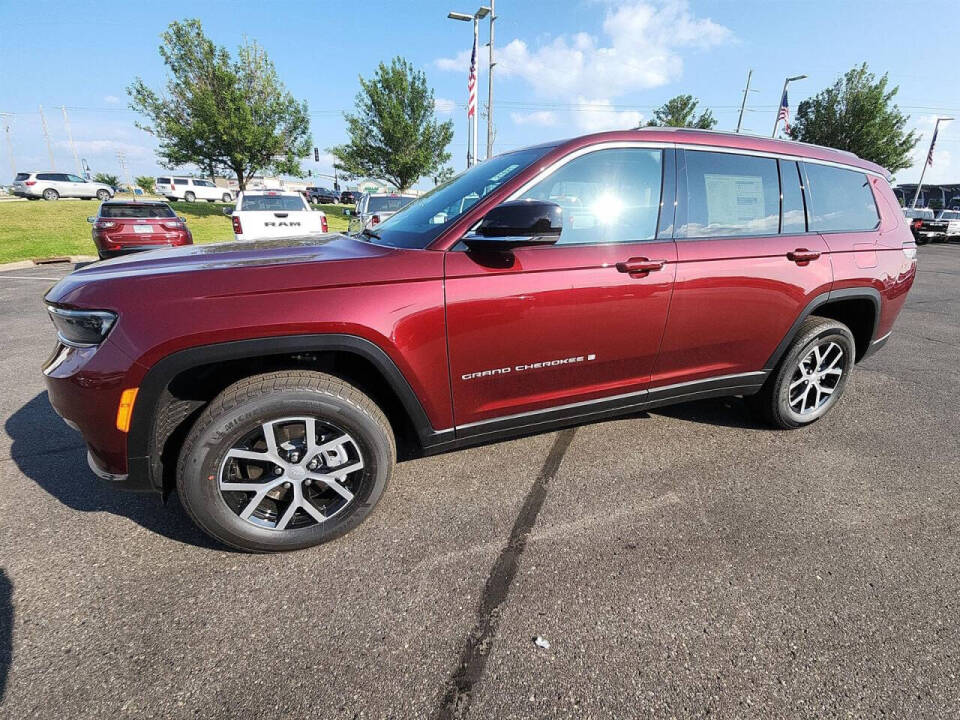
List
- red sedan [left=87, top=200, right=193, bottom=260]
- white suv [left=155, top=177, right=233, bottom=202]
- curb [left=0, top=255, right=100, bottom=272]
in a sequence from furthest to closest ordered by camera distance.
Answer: white suv [left=155, top=177, right=233, bottom=202]
curb [left=0, top=255, right=100, bottom=272]
red sedan [left=87, top=200, right=193, bottom=260]

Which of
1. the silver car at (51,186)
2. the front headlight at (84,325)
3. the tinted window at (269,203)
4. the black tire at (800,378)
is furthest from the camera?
→ the silver car at (51,186)

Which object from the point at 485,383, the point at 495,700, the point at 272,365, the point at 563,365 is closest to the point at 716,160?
the point at 563,365

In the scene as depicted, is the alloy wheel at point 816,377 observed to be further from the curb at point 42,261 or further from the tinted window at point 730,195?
the curb at point 42,261

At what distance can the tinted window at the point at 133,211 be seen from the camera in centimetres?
920

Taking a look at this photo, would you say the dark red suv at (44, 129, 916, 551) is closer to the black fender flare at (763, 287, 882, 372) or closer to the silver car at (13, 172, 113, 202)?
the black fender flare at (763, 287, 882, 372)

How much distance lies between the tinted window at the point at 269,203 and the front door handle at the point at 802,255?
30.5 ft

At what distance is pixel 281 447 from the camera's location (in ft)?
6.43

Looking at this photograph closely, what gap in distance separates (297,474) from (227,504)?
0.30 metres

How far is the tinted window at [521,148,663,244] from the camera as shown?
7.45ft

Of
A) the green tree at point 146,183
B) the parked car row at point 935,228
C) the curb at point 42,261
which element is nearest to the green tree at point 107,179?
the green tree at point 146,183

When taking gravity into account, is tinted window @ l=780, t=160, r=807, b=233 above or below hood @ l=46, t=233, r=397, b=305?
above

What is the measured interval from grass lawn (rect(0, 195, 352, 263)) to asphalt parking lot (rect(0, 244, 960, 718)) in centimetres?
881

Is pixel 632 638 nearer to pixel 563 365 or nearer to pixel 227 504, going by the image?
pixel 563 365

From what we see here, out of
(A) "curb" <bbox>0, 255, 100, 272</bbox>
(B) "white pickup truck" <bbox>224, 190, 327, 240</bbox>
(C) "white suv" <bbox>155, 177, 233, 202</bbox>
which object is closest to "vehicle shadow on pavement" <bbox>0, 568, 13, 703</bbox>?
(B) "white pickup truck" <bbox>224, 190, 327, 240</bbox>
